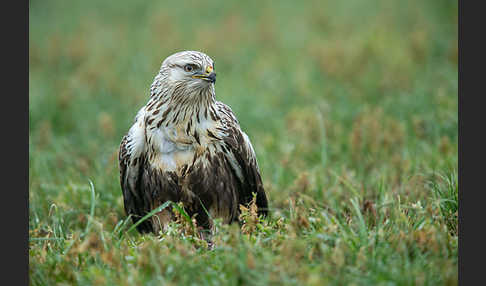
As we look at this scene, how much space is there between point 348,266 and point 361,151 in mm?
3479

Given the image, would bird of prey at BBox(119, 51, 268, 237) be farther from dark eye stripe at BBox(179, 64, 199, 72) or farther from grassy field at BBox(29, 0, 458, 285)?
grassy field at BBox(29, 0, 458, 285)

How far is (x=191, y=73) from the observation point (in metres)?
4.18

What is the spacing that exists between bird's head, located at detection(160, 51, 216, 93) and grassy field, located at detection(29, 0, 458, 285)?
1083 millimetres

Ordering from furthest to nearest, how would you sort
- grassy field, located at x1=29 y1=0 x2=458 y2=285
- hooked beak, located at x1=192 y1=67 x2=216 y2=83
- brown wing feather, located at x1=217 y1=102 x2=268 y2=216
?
brown wing feather, located at x1=217 y1=102 x2=268 y2=216 < hooked beak, located at x1=192 y1=67 x2=216 y2=83 < grassy field, located at x1=29 y1=0 x2=458 y2=285

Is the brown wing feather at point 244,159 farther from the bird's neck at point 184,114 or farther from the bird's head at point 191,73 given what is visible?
the bird's head at point 191,73

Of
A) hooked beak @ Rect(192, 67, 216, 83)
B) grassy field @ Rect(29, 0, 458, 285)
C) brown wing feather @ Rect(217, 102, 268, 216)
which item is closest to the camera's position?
grassy field @ Rect(29, 0, 458, 285)

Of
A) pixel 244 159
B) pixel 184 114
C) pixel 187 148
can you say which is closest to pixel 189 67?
pixel 184 114

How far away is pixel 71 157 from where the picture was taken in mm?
7020

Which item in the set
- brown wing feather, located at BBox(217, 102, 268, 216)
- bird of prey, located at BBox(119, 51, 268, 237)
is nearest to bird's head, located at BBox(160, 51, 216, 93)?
bird of prey, located at BBox(119, 51, 268, 237)

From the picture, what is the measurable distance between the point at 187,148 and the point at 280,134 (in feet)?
10.6

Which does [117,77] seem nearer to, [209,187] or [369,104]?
[369,104]

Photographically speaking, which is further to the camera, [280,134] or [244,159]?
[280,134]

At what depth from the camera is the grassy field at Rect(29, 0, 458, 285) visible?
3.29 m

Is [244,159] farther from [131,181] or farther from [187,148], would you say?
[131,181]
